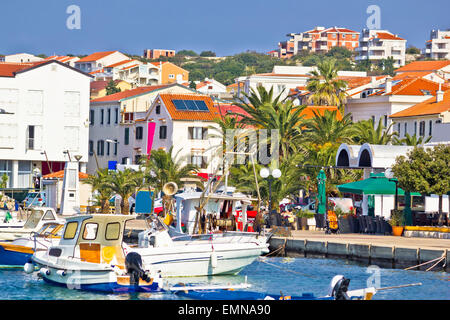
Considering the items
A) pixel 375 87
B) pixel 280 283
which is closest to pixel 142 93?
pixel 375 87

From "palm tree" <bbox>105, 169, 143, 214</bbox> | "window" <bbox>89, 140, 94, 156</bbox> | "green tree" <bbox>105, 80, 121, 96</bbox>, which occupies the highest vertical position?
"green tree" <bbox>105, 80, 121, 96</bbox>

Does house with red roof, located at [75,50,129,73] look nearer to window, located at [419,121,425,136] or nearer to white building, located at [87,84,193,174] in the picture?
white building, located at [87,84,193,174]

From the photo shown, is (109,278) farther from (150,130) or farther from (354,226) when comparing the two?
(150,130)

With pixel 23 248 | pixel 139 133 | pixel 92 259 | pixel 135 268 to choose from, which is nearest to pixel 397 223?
pixel 92 259

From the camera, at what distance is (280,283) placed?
102ft

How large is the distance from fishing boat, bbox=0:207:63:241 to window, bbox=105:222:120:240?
343 inches

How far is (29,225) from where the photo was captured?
Answer: 4062 centimetres

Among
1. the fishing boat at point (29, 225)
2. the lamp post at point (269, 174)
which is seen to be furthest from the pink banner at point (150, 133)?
the fishing boat at point (29, 225)

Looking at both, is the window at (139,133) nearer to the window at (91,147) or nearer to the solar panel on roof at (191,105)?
the solar panel on roof at (191,105)

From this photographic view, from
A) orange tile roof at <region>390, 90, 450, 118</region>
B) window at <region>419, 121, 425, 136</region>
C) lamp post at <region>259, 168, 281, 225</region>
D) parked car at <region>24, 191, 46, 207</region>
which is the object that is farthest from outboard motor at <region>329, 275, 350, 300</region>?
window at <region>419, 121, 425, 136</region>

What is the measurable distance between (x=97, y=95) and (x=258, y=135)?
5236 cm

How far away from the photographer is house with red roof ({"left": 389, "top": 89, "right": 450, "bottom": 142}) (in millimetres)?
70625

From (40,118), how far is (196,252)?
54.0 meters

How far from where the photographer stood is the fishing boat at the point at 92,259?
92.6ft
